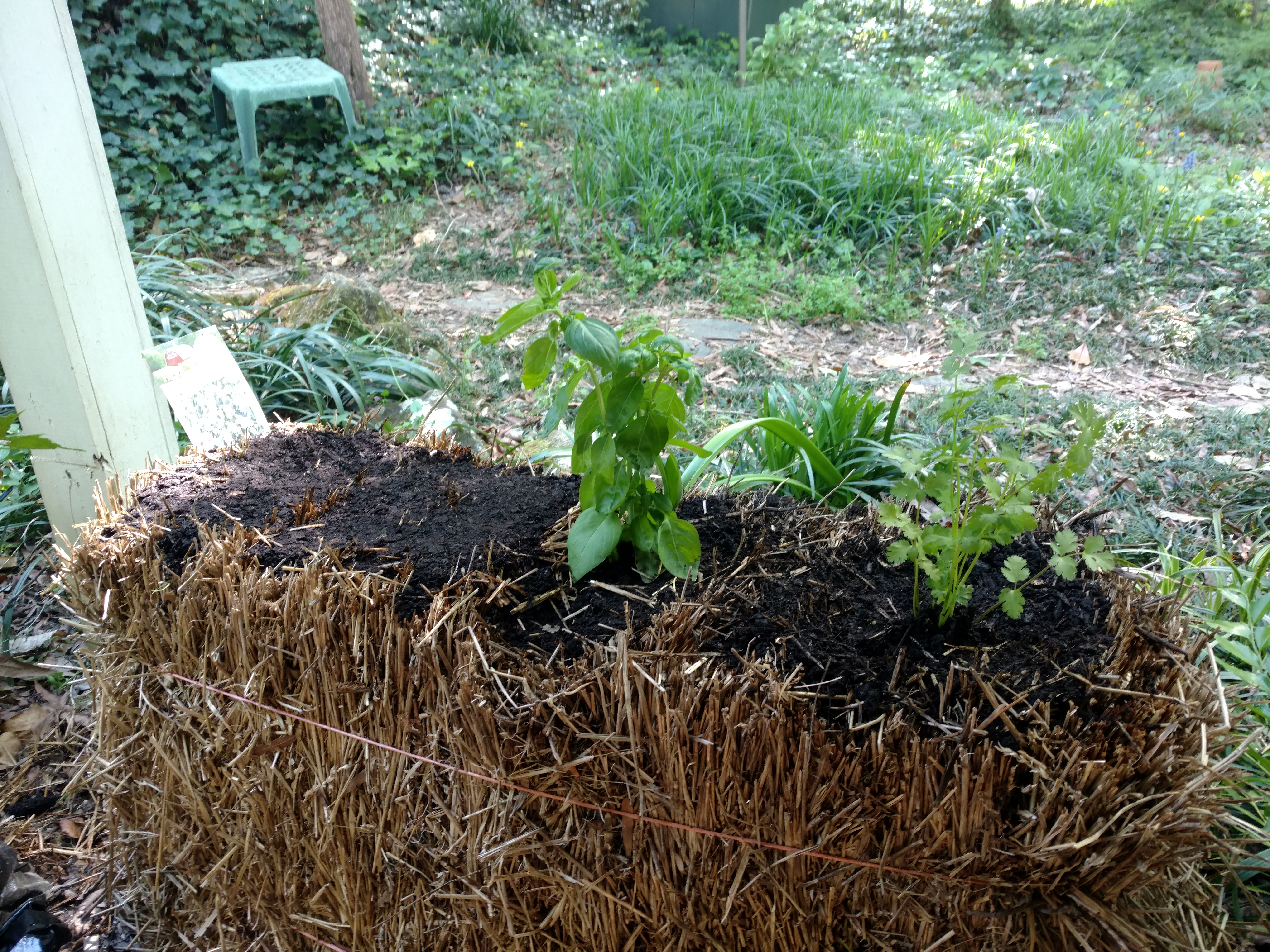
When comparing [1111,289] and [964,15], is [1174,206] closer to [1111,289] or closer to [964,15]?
[1111,289]

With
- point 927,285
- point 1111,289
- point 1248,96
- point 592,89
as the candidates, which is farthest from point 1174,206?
point 592,89

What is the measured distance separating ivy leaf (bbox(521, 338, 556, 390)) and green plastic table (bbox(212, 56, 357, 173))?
18.7ft

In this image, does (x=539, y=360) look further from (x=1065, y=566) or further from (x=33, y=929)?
(x=33, y=929)

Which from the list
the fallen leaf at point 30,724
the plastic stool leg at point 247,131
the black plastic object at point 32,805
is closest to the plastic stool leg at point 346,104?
the plastic stool leg at point 247,131

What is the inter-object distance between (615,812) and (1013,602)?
634 millimetres

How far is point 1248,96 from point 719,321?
5630 mm

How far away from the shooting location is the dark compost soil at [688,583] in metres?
1.29

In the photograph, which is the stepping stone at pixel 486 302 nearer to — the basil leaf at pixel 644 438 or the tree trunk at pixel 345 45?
the tree trunk at pixel 345 45

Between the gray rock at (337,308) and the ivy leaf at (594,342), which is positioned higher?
the ivy leaf at (594,342)

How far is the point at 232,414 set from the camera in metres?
2.08

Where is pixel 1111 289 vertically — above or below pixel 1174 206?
below

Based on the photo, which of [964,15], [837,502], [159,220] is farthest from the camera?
[964,15]

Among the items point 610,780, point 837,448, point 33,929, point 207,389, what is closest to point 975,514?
point 610,780

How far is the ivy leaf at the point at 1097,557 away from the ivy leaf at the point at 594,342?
28.7 inches
